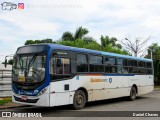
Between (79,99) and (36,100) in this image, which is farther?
(79,99)

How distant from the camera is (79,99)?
14180 mm

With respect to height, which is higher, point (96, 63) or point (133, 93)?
point (96, 63)

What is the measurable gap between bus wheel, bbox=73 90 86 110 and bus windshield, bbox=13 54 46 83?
7.56 ft

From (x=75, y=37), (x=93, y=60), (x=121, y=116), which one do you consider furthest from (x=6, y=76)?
(x=75, y=37)

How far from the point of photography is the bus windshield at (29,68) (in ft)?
40.9

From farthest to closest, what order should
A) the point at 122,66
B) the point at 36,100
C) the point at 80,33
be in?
the point at 80,33 < the point at 122,66 < the point at 36,100

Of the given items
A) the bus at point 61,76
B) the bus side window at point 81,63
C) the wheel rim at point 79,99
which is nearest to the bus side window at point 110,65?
the bus at point 61,76

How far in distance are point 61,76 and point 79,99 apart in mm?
1791

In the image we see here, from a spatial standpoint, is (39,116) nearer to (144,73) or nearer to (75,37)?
(144,73)

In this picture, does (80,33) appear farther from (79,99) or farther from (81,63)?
(79,99)

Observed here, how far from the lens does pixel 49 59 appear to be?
12.5 m

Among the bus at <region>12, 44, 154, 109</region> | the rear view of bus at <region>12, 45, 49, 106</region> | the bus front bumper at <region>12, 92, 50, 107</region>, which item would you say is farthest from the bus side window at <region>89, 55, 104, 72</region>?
the bus front bumper at <region>12, 92, 50, 107</region>

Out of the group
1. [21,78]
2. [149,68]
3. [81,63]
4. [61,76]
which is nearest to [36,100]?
[21,78]

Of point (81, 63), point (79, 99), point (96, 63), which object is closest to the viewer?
point (79, 99)
